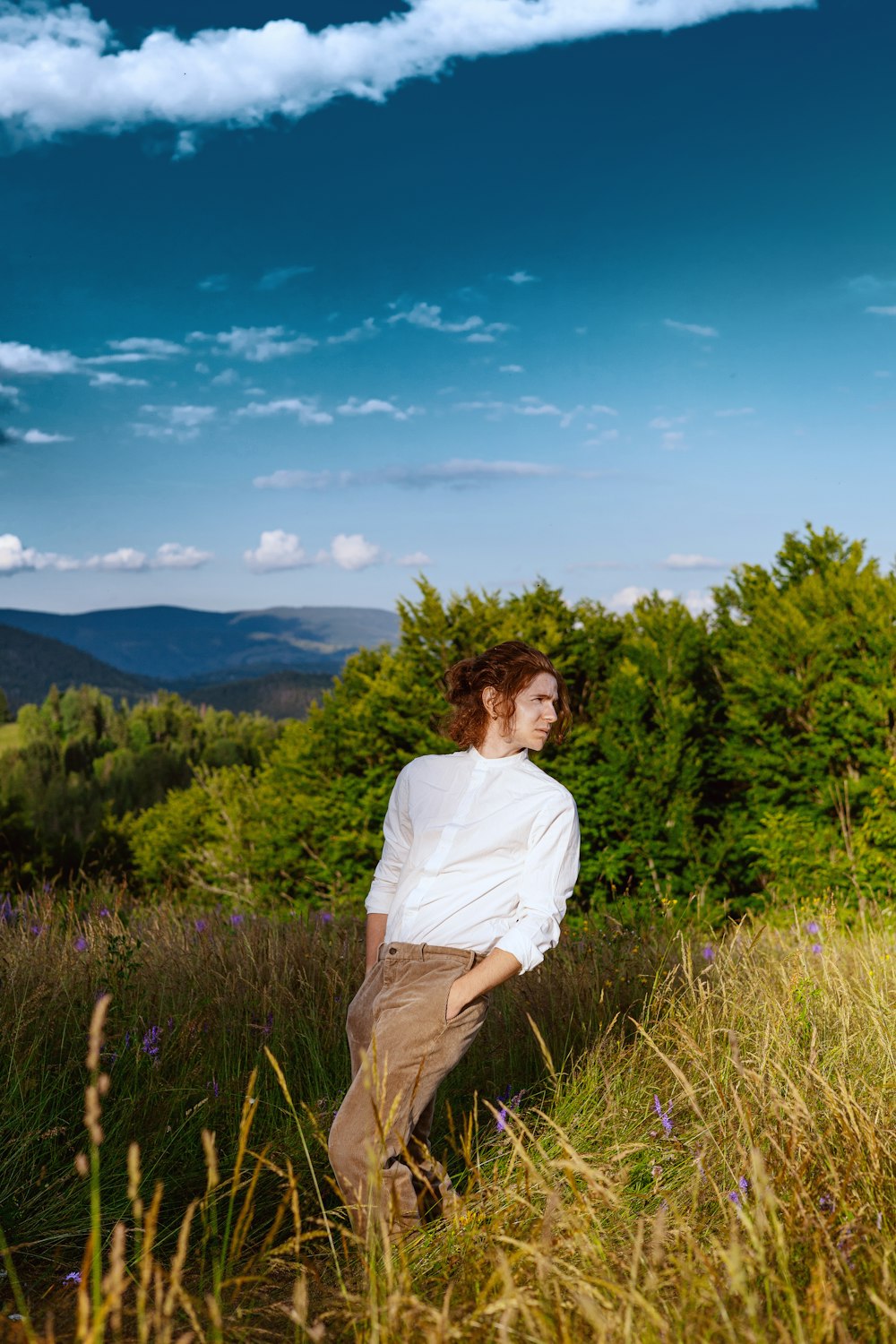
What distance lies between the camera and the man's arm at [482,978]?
8.46ft

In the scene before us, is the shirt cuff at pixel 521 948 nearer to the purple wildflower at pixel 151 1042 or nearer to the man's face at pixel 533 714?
the man's face at pixel 533 714

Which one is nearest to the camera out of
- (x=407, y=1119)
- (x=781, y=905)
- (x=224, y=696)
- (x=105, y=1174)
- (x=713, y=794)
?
(x=407, y=1119)

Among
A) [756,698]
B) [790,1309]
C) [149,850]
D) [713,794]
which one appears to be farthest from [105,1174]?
[149,850]

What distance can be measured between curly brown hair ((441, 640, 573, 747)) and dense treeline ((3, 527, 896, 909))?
505 cm

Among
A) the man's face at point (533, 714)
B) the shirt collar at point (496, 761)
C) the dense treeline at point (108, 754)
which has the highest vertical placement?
the man's face at point (533, 714)

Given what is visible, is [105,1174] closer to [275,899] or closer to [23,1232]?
[23,1232]

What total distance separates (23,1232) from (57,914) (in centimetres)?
384

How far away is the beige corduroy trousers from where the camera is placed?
257cm

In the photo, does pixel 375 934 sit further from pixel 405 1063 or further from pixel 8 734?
pixel 8 734

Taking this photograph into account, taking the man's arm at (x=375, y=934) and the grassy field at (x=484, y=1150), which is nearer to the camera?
the grassy field at (x=484, y=1150)

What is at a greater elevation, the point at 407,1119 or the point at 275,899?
the point at 407,1119

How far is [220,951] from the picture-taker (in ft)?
17.0

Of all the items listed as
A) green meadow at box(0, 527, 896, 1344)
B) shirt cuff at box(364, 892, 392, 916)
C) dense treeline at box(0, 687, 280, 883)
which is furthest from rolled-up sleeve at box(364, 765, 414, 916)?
dense treeline at box(0, 687, 280, 883)

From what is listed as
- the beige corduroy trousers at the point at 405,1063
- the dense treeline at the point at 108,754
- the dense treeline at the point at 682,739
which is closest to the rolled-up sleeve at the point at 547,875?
the beige corduroy trousers at the point at 405,1063
